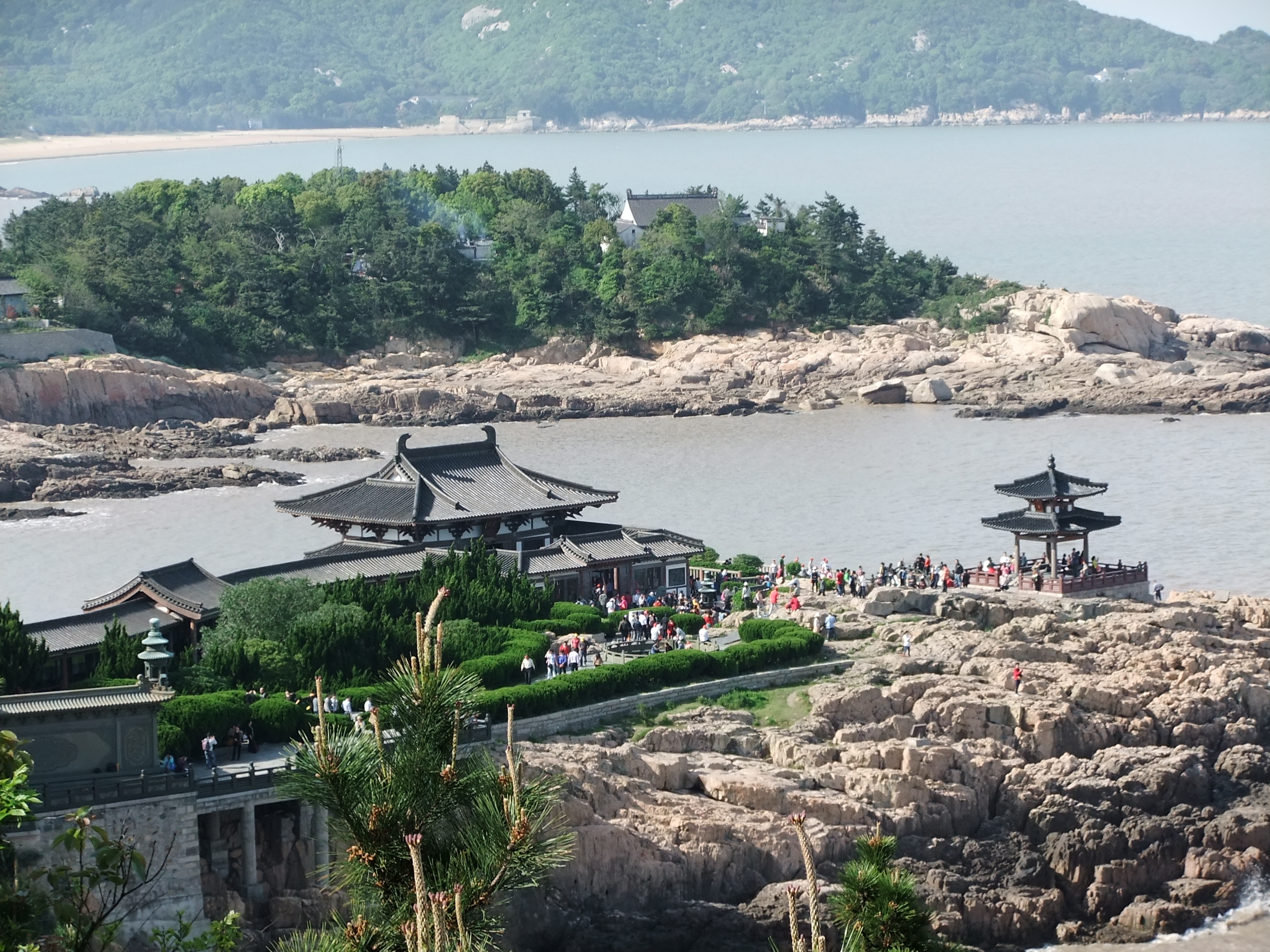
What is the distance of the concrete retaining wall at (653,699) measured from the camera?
31781mm

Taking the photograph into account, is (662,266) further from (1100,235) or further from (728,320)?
(1100,235)

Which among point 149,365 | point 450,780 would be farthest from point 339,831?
point 149,365

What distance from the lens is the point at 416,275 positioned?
8456cm

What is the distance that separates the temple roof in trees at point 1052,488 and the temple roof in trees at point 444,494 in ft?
24.6

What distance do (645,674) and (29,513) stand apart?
26068mm

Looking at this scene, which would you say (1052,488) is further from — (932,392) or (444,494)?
(932,392)

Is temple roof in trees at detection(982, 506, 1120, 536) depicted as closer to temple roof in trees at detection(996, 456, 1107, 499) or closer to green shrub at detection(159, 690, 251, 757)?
temple roof in trees at detection(996, 456, 1107, 499)

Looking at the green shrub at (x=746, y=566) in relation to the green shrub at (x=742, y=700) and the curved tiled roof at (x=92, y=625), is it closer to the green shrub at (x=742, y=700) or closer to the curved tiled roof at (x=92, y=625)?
Result: the green shrub at (x=742, y=700)

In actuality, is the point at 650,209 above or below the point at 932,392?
above

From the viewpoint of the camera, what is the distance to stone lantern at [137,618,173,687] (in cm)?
2891

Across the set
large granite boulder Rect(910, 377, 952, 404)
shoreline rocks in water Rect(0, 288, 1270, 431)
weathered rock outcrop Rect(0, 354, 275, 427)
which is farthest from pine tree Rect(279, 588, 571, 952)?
large granite boulder Rect(910, 377, 952, 404)

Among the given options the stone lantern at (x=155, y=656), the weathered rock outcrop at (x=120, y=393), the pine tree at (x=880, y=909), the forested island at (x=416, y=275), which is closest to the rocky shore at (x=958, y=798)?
the stone lantern at (x=155, y=656)

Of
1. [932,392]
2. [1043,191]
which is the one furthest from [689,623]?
[1043,191]

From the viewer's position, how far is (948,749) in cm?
3247
